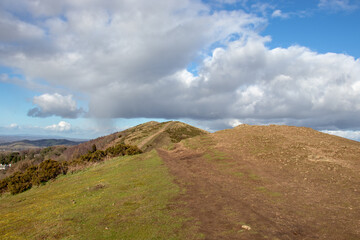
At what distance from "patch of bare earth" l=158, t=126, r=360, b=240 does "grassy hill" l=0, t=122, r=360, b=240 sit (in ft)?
0.15

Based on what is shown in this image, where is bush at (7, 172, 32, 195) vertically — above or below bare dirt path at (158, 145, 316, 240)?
below

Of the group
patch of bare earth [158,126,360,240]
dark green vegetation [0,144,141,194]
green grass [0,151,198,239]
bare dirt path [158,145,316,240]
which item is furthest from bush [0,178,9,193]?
bare dirt path [158,145,316,240]

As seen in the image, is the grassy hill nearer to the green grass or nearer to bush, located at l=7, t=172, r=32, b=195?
the green grass

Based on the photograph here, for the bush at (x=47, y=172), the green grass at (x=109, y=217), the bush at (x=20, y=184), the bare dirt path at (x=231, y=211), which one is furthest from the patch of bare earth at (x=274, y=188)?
the bush at (x=20, y=184)

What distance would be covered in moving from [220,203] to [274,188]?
500 centimetres

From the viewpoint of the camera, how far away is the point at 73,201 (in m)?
15.0

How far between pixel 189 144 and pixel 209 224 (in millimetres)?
26865

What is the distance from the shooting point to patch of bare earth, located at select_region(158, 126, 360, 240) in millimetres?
9508

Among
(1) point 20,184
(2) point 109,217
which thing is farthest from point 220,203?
(1) point 20,184

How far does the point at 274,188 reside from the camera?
50.6 ft

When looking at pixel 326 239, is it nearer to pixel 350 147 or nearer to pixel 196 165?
pixel 196 165

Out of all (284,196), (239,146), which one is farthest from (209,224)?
(239,146)

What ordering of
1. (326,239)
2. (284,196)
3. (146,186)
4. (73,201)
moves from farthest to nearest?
(146,186) → (73,201) → (284,196) → (326,239)

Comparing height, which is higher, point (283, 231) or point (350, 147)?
point (350, 147)
